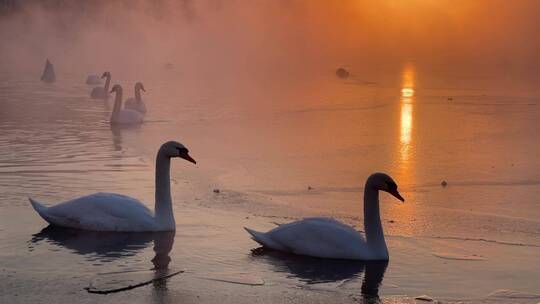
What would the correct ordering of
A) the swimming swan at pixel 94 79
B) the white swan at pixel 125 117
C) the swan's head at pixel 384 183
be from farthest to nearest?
the swimming swan at pixel 94 79, the white swan at pixel 125 117, the swan's head at pixel 384 183

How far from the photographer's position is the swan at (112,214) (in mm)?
9984

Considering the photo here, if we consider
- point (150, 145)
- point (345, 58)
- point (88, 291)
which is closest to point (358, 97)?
point (150, 145)

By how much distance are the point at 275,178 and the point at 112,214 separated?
382 cm

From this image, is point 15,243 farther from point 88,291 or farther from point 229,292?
point 229,292

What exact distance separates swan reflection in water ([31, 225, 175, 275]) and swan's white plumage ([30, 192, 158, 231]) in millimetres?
62

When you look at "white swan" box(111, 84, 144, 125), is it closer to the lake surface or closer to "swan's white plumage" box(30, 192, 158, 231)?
the lake surface

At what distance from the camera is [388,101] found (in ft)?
88.6

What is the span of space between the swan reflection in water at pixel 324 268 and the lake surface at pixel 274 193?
0.03 meters

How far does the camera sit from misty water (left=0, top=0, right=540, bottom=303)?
8.41m

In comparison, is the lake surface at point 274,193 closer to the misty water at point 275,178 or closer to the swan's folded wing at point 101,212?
the misty water at point 275,178

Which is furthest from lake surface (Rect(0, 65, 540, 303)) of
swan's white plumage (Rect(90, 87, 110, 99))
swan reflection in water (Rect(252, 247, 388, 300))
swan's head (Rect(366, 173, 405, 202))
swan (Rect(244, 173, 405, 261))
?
swan's white plumage (Rect(90, 87, 110, 99))

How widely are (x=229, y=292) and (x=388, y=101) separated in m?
19.5

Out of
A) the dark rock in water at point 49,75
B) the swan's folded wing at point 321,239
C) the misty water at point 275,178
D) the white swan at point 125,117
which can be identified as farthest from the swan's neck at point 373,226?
the dark rock in water at point 49,75

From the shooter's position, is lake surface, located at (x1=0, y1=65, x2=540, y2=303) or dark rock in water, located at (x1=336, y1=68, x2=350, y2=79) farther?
dark rock in water, located at (x1=336, y1=68, x2=350, y2=79)
